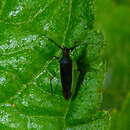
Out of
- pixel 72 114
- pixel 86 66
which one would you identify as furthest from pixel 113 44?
pixel 72 114

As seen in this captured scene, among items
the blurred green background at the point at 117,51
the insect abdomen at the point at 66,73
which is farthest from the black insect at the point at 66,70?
the blurred green background at the point at 117,51

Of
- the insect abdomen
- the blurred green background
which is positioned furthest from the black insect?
the blurred green background

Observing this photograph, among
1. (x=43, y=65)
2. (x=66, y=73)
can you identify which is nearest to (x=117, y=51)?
(x=66, y=73)

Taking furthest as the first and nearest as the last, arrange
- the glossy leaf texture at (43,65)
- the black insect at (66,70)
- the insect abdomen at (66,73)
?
the insect abdomen at (66,73) → the black insect at (66,70) → the glossy leaf texture at (43,65)

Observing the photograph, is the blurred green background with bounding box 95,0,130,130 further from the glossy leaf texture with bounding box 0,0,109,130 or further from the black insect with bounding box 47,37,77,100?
the glossy leaf texture with bounding box 0,0,109,130

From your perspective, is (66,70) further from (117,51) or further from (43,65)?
(117,51)

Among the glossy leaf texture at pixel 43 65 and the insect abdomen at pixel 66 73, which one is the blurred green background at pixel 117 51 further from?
the glossy leaf texture at pixel 43 65

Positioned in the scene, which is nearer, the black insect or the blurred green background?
the black insect
